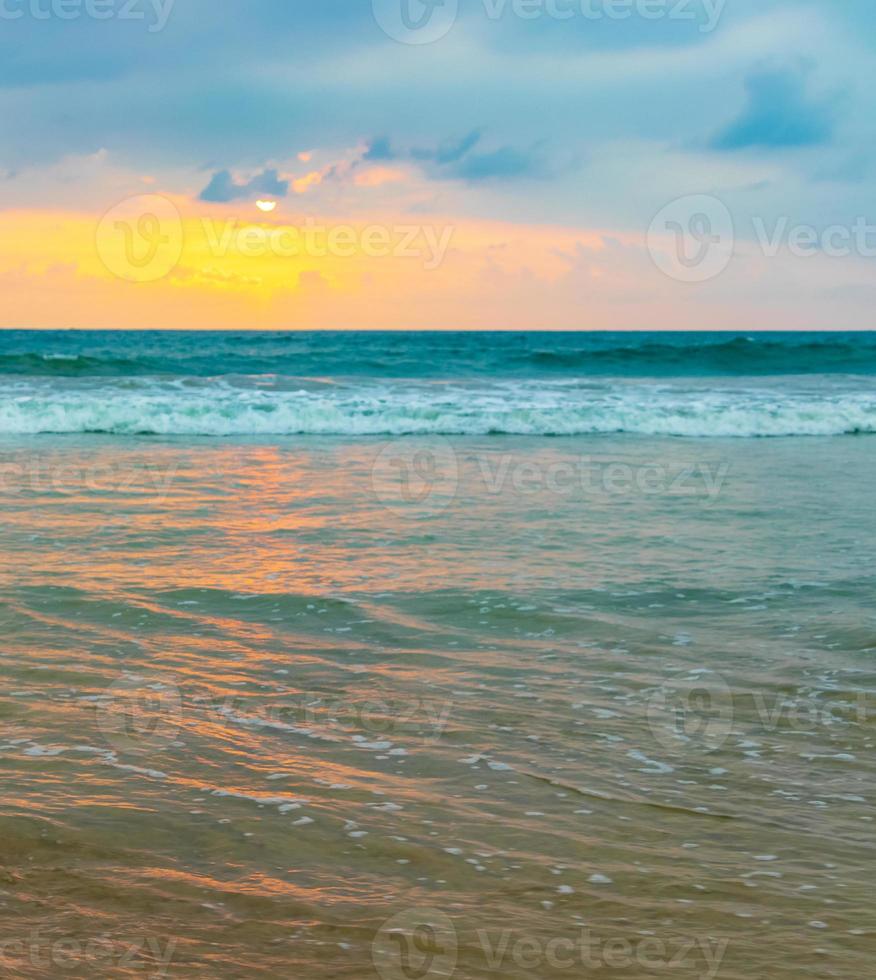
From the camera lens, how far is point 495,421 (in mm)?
22016

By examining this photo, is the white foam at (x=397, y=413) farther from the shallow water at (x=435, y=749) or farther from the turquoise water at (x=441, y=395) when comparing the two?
the shallow water at (x=435, y=749)

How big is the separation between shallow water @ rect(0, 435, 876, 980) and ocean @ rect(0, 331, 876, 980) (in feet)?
0.05

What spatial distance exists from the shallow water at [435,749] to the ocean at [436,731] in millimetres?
17

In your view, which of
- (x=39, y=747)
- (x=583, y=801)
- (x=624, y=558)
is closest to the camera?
(x=583, y=801)

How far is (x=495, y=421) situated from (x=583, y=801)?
1830cm

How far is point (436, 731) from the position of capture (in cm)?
464

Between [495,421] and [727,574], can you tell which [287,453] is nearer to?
[495,421]

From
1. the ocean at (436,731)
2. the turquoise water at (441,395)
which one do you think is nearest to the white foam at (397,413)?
the turquoise water at (441,395)

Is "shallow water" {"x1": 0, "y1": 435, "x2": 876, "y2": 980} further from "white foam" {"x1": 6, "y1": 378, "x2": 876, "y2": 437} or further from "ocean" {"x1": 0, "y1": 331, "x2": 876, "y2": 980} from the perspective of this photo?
"white foam" {"x1": 6, "y1": 378, "x2": 876, "y2": 437}

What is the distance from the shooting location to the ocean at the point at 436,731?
118 inches

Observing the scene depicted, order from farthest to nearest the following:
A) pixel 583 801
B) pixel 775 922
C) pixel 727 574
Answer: pixel 727 574
pixel 583 801
pixel 775 922

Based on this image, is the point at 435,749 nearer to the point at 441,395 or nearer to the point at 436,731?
the point at 436,731

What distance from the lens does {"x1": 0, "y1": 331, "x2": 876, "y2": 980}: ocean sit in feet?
9.87

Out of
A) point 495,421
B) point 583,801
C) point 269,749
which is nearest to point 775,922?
point 583,801
